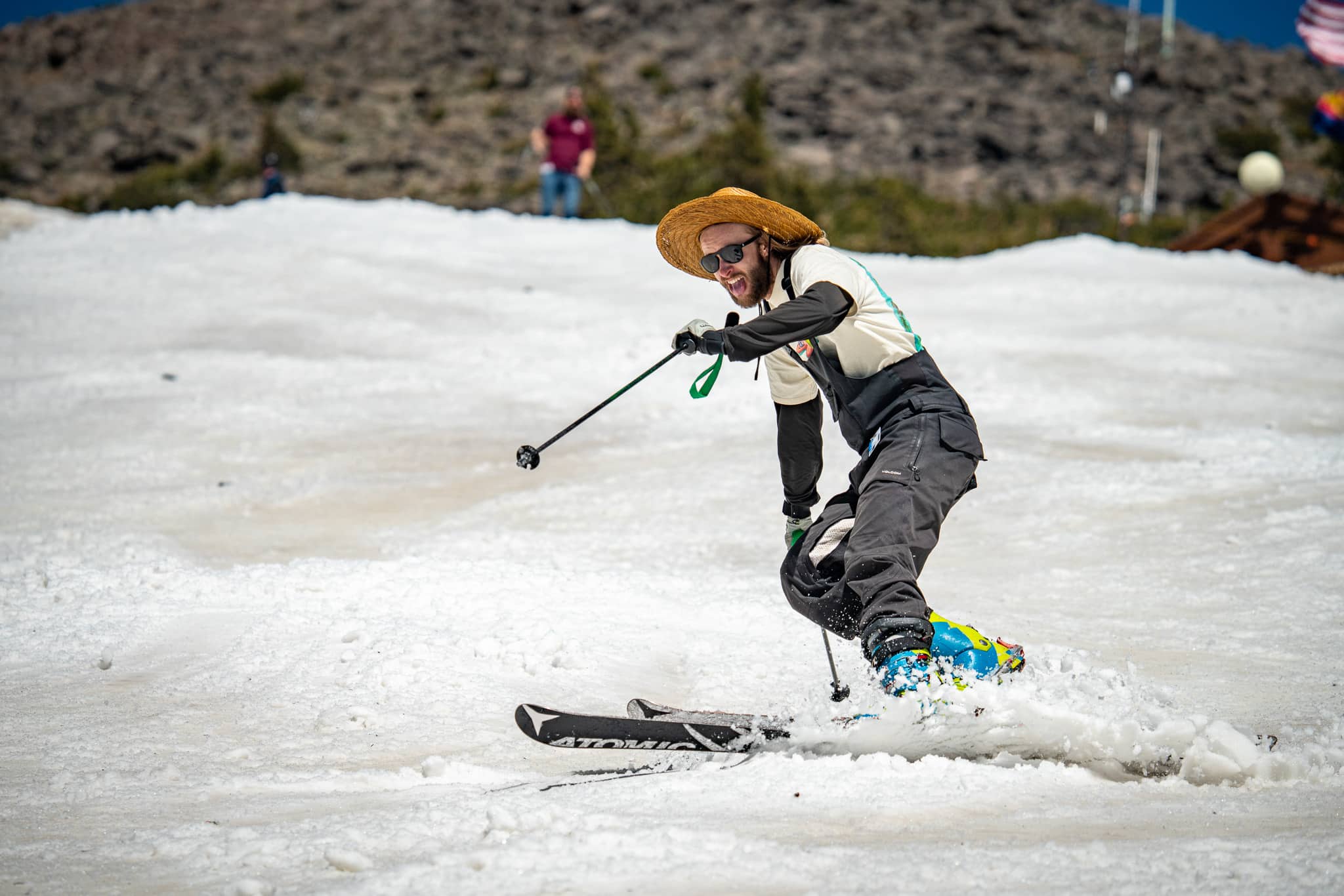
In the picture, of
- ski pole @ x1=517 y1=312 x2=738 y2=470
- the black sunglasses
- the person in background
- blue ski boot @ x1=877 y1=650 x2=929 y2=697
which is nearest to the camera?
blue ski boot @ x1=877 y1=650 x2=929 y2=697

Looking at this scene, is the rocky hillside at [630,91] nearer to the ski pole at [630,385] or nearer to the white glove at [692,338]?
the ski pole at [630,385]

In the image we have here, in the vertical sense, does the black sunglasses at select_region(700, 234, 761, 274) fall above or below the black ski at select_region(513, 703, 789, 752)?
above

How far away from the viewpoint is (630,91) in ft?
149

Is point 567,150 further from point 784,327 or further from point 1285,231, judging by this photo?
point 784,327

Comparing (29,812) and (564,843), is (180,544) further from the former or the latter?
(564,843)

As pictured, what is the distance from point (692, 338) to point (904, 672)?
3.82 feet

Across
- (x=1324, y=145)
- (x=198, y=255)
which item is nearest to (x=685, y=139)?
(x=1324, y=145)

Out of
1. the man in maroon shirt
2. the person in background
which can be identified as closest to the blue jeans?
the man in maroon shirt

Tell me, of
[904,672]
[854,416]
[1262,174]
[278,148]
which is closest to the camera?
[904,672]

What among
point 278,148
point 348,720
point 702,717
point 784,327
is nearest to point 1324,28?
point 784,327

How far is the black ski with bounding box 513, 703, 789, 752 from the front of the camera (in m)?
3.45

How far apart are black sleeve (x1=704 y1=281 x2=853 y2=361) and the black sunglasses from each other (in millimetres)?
442

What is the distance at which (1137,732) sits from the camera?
322cm

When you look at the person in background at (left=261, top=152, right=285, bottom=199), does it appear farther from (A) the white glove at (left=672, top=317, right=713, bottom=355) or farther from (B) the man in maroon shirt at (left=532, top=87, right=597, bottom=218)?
(A) the white glove at (left=672, top=317, right=713, bottom=355)
